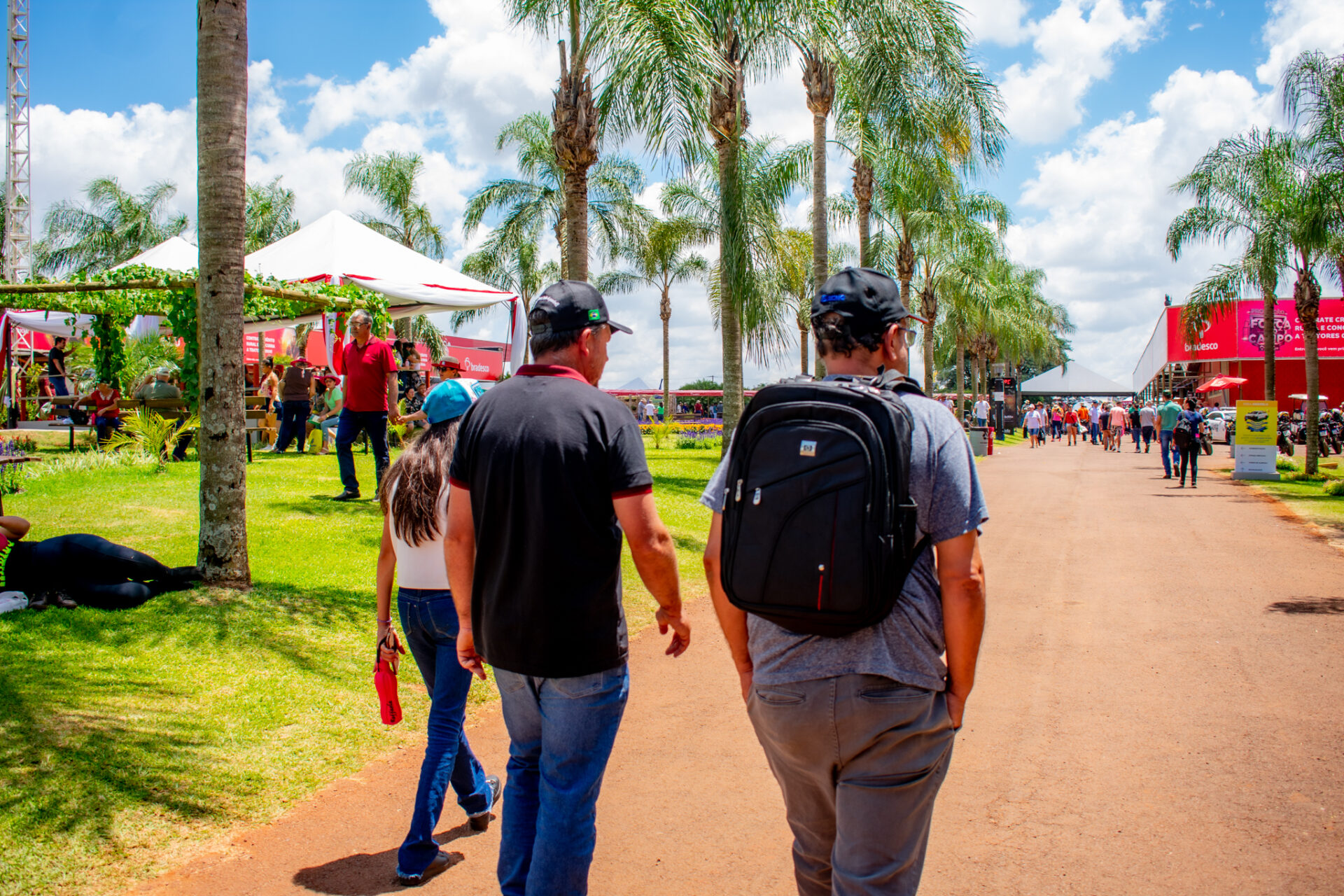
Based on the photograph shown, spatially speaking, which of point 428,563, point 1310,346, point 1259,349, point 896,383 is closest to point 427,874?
point 428,563

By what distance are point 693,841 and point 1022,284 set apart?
2045 inches

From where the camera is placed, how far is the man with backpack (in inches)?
74.6

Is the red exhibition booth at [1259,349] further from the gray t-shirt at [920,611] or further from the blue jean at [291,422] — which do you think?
the gray t-shirt at [920,611]

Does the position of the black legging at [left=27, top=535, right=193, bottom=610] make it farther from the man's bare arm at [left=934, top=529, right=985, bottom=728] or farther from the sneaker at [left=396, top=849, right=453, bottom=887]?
the man's bare arm at [left=934, top=529, right=985, bottom=728]

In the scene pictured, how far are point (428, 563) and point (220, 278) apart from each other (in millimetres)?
3718

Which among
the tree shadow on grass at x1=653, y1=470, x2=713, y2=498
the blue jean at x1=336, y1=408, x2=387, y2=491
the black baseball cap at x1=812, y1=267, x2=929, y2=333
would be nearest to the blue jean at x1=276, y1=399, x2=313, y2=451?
Result: the tree shadow on grass at x1=653, y1=470, x2=713, y2=498

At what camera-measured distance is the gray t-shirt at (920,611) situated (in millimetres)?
1946

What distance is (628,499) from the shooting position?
2.43 m

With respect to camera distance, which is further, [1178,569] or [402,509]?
[1178,569]

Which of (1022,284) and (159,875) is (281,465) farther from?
(1022,284)

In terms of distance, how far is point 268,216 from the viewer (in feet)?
99.6

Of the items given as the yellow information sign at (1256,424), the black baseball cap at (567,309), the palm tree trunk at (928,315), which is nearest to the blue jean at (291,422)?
the black baseball cap at (567,309)

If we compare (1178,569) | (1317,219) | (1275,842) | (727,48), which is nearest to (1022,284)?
(1317,219)

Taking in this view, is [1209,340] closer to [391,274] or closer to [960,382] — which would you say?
[960,382]
